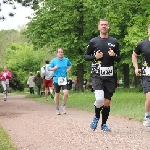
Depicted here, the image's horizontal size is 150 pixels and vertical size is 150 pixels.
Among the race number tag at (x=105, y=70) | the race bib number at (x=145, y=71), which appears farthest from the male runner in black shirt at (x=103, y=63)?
the race bib number at (x=145, y=71)

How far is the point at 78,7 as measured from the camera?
129 ft

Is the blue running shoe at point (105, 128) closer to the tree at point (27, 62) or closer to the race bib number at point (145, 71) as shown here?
the race bib number at point (145, 71)

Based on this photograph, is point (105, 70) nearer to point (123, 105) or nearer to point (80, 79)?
point (123, 105)

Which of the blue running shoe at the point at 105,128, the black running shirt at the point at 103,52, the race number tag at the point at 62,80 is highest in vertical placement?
the black running shirt at the point at 103,52

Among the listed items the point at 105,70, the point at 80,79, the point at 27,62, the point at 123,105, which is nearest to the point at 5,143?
the point at 105,70

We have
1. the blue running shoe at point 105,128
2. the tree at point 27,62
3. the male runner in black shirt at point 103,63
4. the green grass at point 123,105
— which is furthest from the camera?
the tree at point 27,62

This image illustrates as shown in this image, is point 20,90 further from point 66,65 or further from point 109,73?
point 109,73

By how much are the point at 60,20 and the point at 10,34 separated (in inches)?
Answer: 2168

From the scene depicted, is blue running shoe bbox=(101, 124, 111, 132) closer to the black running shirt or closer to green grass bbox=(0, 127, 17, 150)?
the black running shirt

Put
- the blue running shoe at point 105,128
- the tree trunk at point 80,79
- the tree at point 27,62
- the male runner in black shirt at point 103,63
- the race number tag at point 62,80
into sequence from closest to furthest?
the male runner in black shirt at point 103,63
the blue running shoe at point 105,128
the race number tag at point 62,80
the tree trunk at point 80,79
the tree at point 27,62

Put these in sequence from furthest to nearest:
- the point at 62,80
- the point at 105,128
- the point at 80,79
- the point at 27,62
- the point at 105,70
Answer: the point at 27,62, the point at 80,79, the point at 62,80, the point at 105,128, the point at 105,70

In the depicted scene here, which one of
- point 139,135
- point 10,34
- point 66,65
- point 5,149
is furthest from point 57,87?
point 10,34

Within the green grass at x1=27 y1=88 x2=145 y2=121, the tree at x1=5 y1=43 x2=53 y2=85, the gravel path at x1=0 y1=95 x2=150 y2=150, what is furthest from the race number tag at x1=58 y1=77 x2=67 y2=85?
the tree at x1=5 y1=43 x2=53 y2=85

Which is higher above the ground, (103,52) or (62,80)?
(103,52)
